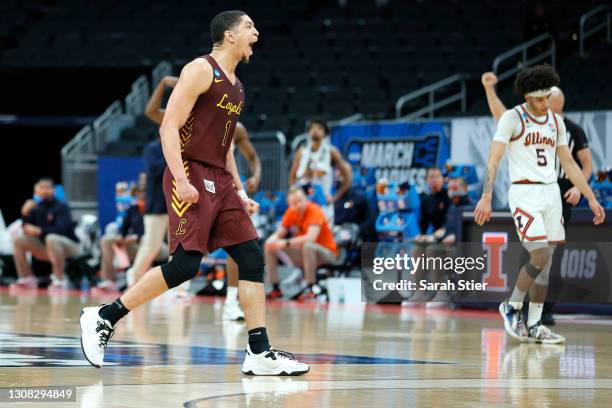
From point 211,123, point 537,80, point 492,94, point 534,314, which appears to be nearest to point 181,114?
point 211,123

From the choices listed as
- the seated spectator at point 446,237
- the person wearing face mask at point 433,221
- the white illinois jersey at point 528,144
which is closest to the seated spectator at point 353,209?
the person wearing face mask at point 433,221

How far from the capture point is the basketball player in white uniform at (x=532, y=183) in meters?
9.78

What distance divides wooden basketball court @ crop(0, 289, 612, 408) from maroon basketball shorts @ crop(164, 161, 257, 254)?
73 cm

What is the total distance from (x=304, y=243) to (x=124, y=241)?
11.8ft

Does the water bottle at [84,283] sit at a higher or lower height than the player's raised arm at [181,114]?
lower

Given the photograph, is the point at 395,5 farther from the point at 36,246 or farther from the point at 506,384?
the point at 506,384

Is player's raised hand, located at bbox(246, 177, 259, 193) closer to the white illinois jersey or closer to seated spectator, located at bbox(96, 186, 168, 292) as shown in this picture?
the white illinois jersey

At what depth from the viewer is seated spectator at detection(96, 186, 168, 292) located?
18.7 m

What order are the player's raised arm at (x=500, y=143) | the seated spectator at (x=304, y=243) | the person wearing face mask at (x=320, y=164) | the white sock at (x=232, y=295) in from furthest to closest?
1. the person wearing face mask at (x=320, y=164)
2. the seated spectator at (x=304, y=243)
3. the white sock at (x=232, y=295)
4. the player's raised arm at (x=500, y=143)

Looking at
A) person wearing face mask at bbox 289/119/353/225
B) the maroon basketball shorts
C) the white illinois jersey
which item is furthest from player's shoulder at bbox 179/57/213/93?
person wearing face mask at bbox 289/119/353/225

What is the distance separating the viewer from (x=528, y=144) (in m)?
9.84

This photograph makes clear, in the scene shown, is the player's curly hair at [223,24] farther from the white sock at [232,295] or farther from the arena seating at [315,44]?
the arena seating at [315,44]

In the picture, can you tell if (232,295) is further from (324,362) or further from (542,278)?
(324,362)

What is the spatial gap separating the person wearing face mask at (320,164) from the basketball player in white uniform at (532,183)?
23.6 feet
